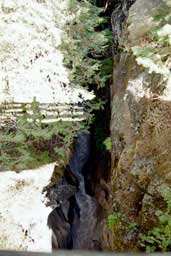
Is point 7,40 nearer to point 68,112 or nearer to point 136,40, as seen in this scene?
point 68,112

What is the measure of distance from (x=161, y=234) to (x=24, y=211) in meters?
3.23

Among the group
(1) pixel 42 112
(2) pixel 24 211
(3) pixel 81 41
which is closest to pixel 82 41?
(3) pixel 81 41

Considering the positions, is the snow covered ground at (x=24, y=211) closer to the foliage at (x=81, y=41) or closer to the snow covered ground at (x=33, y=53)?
the snow covered ground at (x=33, y=53)

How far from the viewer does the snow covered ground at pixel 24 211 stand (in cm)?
686

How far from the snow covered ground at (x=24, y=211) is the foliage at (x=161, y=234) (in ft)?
7.50

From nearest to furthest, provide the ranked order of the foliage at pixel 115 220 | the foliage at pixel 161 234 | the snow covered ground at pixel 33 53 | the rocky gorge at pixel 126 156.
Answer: the foliage at pixel 161 234
the rocky gorge at pixel 126 156
the foliage at pixel 115 220
the snow covered ground at pixel 33 53

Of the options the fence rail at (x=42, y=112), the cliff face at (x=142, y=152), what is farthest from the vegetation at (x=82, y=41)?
the cliff face at (x=142, y=152)

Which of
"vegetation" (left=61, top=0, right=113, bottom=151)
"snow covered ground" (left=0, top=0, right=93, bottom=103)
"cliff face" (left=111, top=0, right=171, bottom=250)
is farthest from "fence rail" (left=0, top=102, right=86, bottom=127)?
"cliff face" (left=111, top=0, right=171, bottom=250)

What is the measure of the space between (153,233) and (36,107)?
14.9 ft

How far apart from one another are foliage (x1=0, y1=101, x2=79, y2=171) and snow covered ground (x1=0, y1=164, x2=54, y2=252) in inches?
11.8

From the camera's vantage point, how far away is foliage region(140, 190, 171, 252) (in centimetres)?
538

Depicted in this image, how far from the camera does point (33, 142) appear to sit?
9.09 meters

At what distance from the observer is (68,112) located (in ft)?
30.9

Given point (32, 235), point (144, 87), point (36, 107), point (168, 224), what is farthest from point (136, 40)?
point (32, 235)
